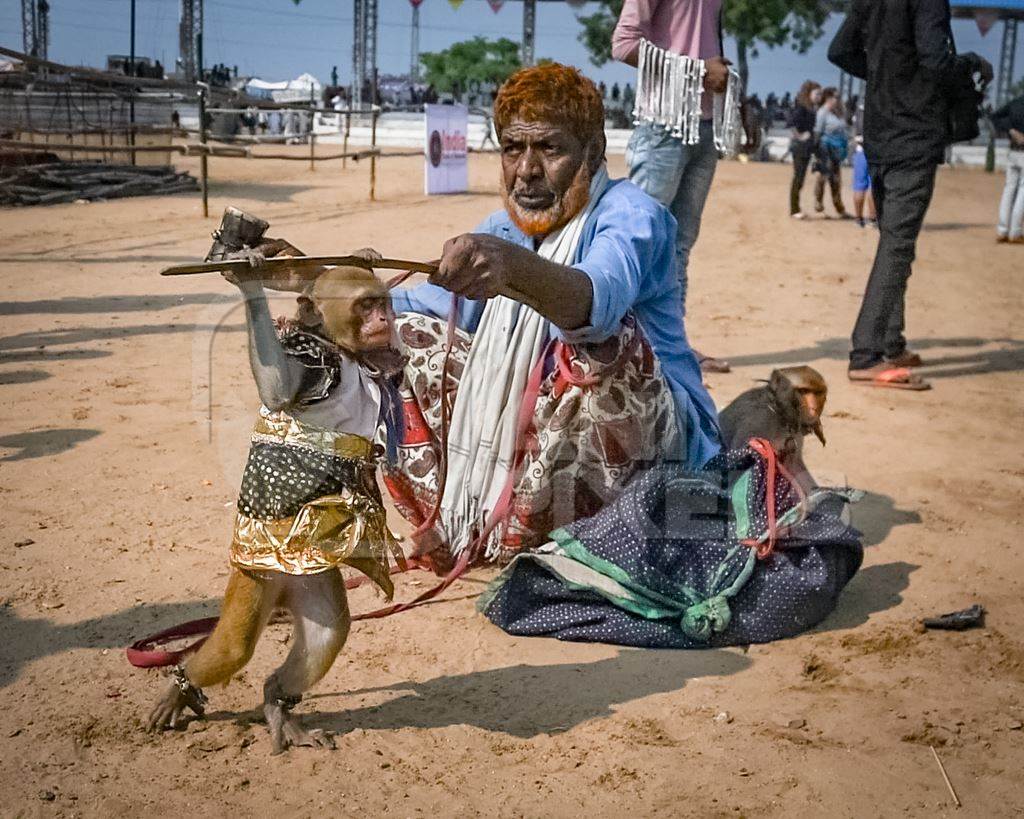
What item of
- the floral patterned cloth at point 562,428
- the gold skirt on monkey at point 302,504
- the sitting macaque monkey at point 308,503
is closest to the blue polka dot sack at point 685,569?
the floral patterned cloth at point 562,428

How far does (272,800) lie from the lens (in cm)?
242

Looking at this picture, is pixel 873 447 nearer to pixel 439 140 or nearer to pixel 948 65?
pixel 948 65

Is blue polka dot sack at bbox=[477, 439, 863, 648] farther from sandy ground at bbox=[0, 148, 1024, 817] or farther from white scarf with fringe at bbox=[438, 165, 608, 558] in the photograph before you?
white scarf with fringe at bbox=[438, 165, 608, 558]

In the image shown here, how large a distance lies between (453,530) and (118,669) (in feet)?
3.66

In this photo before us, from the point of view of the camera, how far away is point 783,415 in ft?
12.6

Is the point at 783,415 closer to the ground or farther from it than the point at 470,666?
farther from it

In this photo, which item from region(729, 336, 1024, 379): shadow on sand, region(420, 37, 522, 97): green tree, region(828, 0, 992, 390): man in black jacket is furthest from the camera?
region(420, 37, 522, 97): green tree

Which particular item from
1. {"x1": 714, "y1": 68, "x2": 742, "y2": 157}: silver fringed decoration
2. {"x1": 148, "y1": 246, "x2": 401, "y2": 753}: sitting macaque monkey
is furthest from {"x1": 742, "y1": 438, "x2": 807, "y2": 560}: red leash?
{"x1": 714, "y1": 68, "x2": 742, "y2": 157}: silver fringed decoration

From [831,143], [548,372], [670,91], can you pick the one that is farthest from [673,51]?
[831,143]

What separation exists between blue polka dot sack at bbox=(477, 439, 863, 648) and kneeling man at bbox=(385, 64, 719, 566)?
6.5 inches

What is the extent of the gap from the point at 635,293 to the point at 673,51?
111 inches

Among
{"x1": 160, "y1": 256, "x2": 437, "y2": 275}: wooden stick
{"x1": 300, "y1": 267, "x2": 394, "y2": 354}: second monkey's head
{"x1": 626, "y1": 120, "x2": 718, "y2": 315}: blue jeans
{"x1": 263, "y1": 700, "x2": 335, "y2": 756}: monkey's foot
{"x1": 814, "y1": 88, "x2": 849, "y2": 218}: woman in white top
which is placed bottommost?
{"x1": 263, "y1": 700, "x2": 335, "y2": 756}: monkey's foot

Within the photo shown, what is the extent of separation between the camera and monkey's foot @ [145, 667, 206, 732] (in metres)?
2.66

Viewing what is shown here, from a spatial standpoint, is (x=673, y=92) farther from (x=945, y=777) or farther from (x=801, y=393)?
(x=945, y=777)
